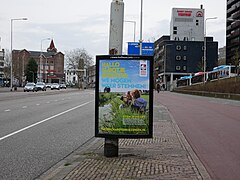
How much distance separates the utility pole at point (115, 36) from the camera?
28.8 feet

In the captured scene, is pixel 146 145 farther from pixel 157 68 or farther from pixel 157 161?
pixel 157 68

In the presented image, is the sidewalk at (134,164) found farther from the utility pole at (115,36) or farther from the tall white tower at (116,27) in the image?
the tall white tower at (116,27)

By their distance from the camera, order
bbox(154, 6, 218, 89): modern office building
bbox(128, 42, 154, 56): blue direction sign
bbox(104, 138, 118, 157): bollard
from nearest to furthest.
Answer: bbox(104, 138, 118, 157): bollard, bbox(128, 42, 154, 56): blue direction sign, bbox(154, 6, 218, 89): modern office building

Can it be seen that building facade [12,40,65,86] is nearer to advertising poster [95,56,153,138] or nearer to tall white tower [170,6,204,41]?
tall white tower [170,6,204,41]

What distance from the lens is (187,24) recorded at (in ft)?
383

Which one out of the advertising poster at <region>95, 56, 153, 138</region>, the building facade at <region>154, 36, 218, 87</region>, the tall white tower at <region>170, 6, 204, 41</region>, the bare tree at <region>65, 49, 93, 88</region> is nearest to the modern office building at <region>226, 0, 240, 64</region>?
the building facade at <region>154, 36, 218, 87</region>

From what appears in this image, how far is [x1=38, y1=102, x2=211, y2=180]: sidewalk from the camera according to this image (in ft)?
23.1

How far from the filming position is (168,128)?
15250 millimetres

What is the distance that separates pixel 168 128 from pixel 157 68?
124621mm

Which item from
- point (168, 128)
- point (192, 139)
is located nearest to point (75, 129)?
point (168, 128)

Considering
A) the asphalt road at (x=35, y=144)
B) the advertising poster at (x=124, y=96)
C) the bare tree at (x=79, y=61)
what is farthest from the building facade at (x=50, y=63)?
the advertising poster at (x=124, y=96)

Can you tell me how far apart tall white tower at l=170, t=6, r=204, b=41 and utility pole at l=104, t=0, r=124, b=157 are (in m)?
109

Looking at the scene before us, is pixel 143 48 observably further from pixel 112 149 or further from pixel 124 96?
pixel 124 96

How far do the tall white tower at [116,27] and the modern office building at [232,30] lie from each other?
94.2 m
